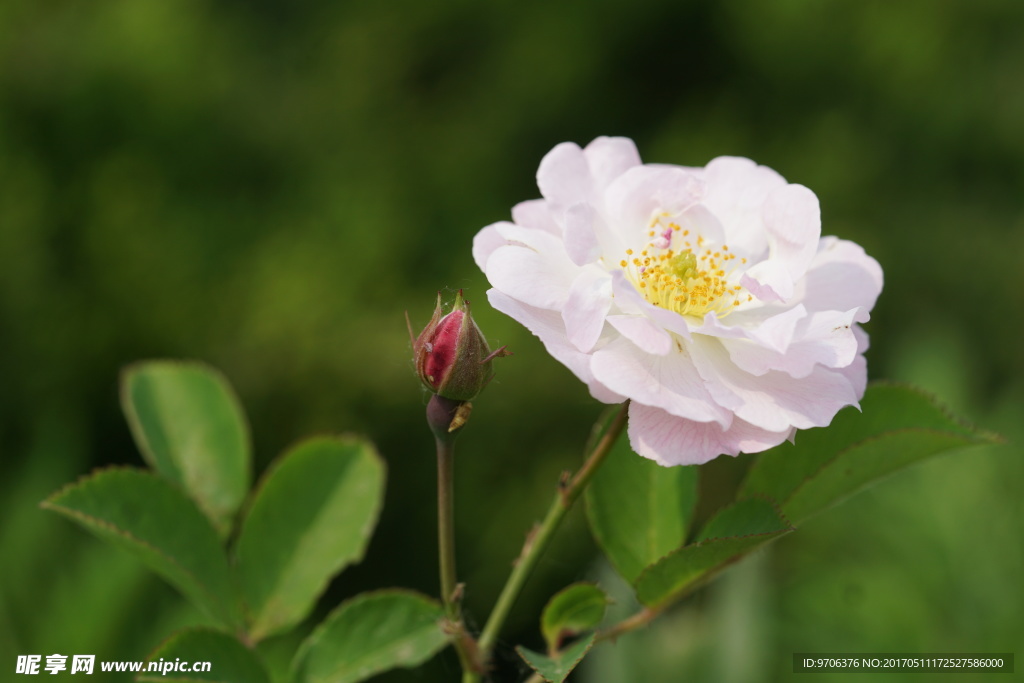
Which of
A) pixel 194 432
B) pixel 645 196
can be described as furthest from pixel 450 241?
pixel 645 196

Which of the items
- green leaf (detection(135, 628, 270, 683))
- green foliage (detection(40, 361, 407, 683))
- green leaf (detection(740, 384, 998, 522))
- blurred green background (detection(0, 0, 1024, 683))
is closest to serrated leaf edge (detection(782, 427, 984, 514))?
green leaf (detection(740, 384, 998, 522))

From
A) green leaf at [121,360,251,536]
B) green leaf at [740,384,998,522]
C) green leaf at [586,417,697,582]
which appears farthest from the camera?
green leaf at [121,360,251,536]

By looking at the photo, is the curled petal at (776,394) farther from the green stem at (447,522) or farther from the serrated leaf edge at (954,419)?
the green stem at (447,522)

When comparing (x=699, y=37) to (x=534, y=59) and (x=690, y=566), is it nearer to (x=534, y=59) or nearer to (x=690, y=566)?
(x=534, y=59)

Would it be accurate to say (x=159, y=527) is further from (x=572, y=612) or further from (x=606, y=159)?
(x=606, y=159)

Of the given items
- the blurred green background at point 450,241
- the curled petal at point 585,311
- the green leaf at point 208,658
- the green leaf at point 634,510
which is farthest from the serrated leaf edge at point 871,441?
the blurred green background at point 450,241

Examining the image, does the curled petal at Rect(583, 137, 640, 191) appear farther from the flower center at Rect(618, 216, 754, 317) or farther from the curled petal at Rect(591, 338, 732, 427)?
the curled petal at Rect(591, 338, 732, 427)
